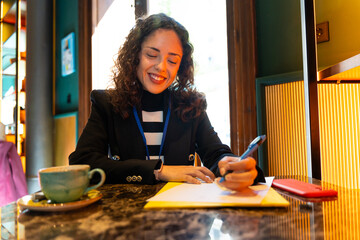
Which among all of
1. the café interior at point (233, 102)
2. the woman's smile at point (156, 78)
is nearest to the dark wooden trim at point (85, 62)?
the café interior at point (233, 102)

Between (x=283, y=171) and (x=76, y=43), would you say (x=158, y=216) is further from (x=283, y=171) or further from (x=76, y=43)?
(x=76, y=43)

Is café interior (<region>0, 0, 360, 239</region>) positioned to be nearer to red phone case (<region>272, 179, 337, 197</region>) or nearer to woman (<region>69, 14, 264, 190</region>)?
red phone case (<region>272, 179, 337, 197</region>)

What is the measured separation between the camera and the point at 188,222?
0.43m

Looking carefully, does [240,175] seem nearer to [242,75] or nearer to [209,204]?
[209,204]

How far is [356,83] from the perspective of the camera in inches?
36.4

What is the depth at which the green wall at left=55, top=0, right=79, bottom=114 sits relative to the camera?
3.17 m

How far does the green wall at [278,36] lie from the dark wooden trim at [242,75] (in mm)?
45

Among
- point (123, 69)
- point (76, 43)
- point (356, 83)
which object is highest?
point (76, 43)

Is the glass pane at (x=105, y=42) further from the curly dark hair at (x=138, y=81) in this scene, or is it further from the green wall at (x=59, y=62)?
the curly dark hair at (x=138, y=81)

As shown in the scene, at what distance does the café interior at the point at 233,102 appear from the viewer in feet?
1.40

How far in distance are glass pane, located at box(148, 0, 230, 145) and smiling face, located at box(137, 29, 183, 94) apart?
0.66 meters

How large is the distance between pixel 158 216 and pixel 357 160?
75 centimetres

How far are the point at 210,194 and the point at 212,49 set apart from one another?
5.62ft

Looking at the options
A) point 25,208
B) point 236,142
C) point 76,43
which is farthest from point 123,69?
point 76,43
